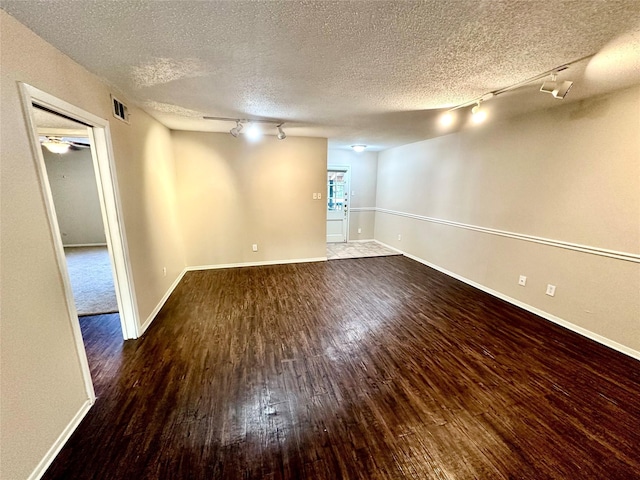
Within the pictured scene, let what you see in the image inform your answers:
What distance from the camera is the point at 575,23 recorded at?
1408mm

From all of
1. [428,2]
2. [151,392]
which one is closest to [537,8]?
[428,2]

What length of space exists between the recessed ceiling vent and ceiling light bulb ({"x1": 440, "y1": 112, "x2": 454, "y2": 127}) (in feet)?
11.6

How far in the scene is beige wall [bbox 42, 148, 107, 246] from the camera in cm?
608

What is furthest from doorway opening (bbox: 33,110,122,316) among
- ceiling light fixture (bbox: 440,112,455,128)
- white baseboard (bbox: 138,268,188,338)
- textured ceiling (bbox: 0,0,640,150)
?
ceiling light fixture (bbox: 440,112,455,128)

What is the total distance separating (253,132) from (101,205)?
258 cm

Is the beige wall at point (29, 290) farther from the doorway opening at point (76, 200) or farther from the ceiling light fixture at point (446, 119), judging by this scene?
the doorway opening at point (76, 200)

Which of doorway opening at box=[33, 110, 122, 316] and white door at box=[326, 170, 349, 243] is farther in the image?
white door at box=[326, 170, 349, 243]

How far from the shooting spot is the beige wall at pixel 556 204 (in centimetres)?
244

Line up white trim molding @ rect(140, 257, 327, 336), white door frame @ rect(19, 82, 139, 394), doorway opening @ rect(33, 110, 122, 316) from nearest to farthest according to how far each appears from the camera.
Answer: white door frame @ rect(19, 82, 139, 394) → white trim molding @ rect(140, 257, 327, 336) → doorway opening @ rect(33, 110, 122, 316)

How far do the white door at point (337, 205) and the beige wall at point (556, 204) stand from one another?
8.64 ft

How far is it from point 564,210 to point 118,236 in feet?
15.3

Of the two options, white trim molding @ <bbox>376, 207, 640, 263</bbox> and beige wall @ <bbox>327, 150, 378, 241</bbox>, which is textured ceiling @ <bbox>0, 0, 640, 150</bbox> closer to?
white trim molding @ <bbox>376, 207, 640, 263</bbox>

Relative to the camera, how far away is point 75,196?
6.24 m

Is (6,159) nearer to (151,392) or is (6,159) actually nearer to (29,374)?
(29,374)
